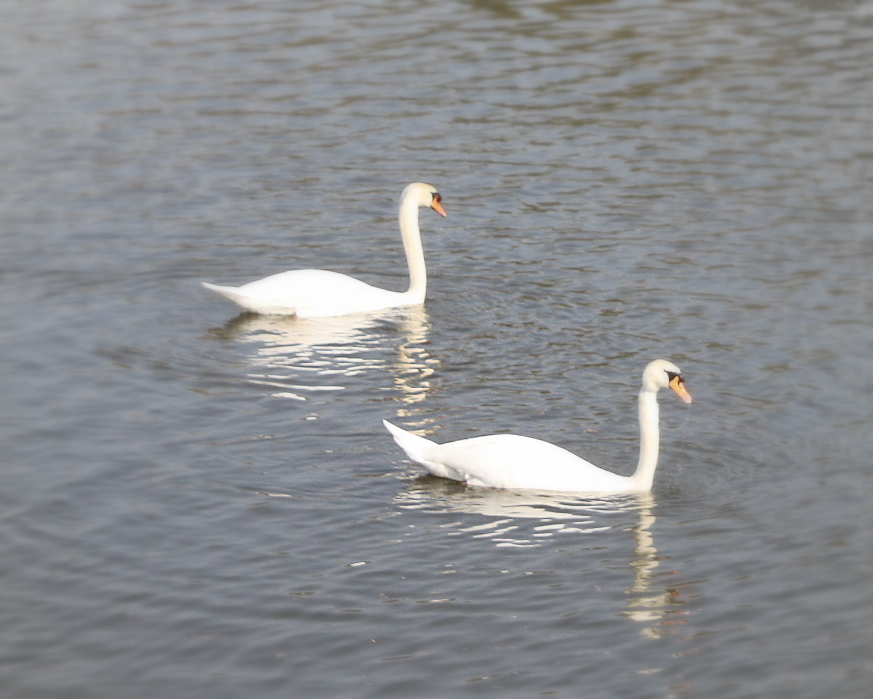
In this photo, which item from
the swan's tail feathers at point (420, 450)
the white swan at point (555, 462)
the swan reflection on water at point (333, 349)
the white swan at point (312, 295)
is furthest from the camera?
the white swan at point (312, 295)

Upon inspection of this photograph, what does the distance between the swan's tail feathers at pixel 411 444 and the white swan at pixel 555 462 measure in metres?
0.15

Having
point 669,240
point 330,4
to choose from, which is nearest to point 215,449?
point 669,240

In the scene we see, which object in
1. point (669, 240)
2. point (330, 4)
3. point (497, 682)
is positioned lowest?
point (497, 682)

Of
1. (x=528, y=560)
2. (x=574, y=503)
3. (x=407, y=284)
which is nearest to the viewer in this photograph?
(x=528, y=560)

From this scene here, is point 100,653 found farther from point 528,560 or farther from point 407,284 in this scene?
point 407,284

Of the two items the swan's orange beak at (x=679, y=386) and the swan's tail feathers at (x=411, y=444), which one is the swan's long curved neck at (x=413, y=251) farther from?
the swan's orange beak at (x=679, y=386)

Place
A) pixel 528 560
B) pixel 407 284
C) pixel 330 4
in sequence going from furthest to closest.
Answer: pixel 330 4
pixel 407 284
pixel 528 560

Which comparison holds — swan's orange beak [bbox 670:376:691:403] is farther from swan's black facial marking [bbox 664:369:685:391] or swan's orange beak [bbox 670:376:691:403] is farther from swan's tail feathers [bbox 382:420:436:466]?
swan's tail feathers [bbox 382:420:436:466]

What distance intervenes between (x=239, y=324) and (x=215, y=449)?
9.55 ft

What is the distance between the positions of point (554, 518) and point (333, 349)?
370 centimetres

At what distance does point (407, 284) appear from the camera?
14.3m

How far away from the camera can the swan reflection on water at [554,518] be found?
8.30m

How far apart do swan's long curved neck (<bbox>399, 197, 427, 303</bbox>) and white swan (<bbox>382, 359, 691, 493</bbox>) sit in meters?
3.98

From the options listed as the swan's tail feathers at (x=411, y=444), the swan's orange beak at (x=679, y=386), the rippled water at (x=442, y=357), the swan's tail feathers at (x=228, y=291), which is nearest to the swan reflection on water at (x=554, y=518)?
the rippled water at (x=442, y=357)
